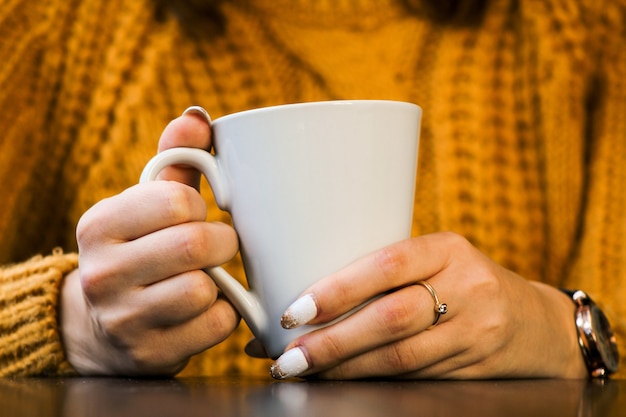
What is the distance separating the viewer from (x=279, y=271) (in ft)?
1.60

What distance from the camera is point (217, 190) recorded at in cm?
50

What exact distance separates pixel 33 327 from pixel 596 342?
1.69ft

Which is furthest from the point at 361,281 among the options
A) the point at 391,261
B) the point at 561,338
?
the point at 561,338

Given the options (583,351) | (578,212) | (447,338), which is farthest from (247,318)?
(578,212)

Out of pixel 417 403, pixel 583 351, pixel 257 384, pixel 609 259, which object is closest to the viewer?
pixel 417 403

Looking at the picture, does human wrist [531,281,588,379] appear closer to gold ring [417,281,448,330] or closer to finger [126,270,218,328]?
gold ring [417,281,448,330]

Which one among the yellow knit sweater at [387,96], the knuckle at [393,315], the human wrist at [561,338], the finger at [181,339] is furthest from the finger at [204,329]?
the yellow knit sweater at [387,96]

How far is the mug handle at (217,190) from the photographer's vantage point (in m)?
0.50

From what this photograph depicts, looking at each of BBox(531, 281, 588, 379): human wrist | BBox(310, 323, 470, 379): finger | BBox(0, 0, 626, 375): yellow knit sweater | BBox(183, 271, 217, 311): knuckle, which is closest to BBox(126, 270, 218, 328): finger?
BBox(183, 271, 217, 311): knuckle

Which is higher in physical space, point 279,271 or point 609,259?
point 279,271

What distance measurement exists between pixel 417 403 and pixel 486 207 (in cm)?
65

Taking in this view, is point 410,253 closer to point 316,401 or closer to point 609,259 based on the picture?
point 316,401

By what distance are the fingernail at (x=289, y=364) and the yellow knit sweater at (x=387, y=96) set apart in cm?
48

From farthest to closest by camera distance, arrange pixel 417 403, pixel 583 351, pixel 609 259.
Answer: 1. pixel 609 259
2. pixel 583 351
3. pixel 417 403
